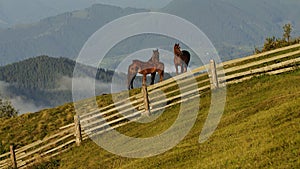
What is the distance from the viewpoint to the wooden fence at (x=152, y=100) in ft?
101

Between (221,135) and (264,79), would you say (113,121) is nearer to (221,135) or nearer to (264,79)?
(264,79)

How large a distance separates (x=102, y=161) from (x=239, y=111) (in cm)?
655

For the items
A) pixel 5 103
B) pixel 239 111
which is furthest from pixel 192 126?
pixel 5 103

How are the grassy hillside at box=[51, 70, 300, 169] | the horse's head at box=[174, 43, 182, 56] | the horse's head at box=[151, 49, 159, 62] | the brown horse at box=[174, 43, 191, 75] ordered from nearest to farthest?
1. the grassy hillside at box=[51, 70, 300, 169]
2. the horse's head at box=[151, 49, 159, 62]
3. the brown horse at box=[174, 43, 191, 75]
4. the horse's head at box=[174, 43, 182, 56]

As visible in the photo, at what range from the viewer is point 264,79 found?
29.6 metres

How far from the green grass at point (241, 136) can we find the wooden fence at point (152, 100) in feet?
3.18

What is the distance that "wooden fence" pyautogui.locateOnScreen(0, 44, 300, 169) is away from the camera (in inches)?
1216

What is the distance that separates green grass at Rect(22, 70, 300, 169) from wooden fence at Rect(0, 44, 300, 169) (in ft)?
3.18

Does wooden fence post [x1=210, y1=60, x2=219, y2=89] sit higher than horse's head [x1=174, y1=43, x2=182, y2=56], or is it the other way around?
horse's head [x1=174, y1=43, x2=182, y2=56]

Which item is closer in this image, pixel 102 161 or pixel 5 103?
pixel 102 161

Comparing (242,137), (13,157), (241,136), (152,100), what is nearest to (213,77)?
(152,100)

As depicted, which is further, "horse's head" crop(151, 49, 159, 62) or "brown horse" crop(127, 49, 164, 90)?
"brown horse" crop(127, 49, 164, 90)

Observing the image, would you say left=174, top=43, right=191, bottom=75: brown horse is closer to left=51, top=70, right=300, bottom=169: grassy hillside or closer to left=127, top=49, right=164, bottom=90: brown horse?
left=127, top=49, right=164, bottom=90: brown horse

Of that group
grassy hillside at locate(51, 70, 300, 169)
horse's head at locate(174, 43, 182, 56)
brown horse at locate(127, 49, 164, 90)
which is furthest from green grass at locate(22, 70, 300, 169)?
horse's head at locate(174, 43, 182, 56)
